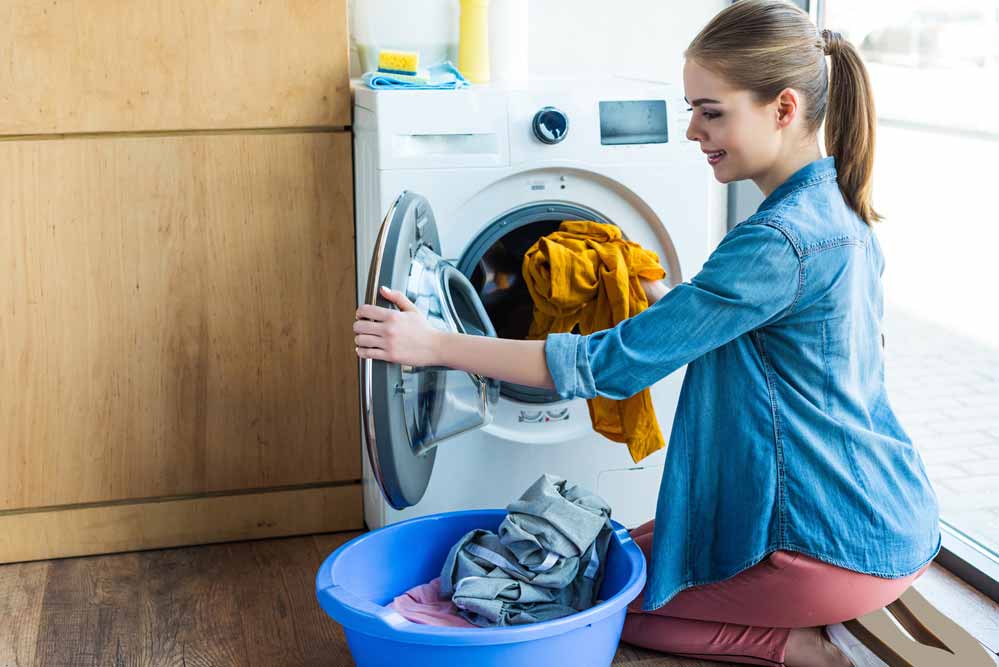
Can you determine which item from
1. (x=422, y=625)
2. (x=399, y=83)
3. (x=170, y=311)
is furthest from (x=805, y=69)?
(x=170, y=311)

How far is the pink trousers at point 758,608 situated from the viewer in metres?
1.52

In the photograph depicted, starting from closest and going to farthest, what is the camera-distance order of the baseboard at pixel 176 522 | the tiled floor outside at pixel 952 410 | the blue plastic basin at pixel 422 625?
1. the blue plastic basin at pixel 422 625
2. the baseboard at pixel 176 522
3. the tiled floor outside at pixel 952 410

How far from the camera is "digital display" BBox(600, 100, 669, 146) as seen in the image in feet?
6.32

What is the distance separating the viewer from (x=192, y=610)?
73.0 inches

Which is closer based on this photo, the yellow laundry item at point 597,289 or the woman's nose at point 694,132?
the woman's nose at point 694,132

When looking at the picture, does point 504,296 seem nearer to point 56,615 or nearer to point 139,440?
point 139,440

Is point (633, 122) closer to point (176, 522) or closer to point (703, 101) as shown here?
point (703, 101)

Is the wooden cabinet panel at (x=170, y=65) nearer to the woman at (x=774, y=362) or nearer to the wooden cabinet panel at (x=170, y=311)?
the wooden cabinet panel at (x=170, y=311)

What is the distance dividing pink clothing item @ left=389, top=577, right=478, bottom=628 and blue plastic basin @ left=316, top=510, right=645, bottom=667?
4 centimetres

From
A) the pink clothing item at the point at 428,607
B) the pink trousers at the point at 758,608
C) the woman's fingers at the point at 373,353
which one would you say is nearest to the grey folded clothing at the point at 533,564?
the pink clothing item at the point at 428,607

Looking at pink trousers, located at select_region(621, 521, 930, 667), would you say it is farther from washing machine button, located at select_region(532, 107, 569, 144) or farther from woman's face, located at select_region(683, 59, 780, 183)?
washing machine button, located at select_region(532, 107, 569, 144)

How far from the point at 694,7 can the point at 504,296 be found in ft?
3.49

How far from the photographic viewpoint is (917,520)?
1541 mm

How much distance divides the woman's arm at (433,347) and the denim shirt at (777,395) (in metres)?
0.04
